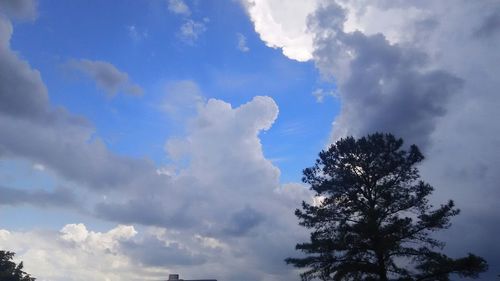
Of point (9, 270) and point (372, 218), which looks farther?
point (9, 270)

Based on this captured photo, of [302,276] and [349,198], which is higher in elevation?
[349,198]

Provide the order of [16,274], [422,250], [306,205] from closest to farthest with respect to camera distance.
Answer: [422,250] < [306,205] < [16,274]

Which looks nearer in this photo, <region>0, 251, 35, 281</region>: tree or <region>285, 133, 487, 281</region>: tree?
<region>285, 133, 487, 281</region>: tree

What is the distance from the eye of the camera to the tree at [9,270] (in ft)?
227

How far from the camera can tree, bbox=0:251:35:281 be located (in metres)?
69.1

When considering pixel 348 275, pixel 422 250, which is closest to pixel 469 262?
pixel 422 250

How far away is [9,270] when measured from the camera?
230 feet

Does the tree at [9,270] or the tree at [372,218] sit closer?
the tree at [372,218]

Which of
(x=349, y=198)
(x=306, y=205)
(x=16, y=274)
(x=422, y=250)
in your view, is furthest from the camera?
(x=16, y=274)

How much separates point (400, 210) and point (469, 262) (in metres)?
4.52

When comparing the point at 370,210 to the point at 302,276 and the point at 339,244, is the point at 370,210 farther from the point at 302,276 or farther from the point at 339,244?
the point at 302,276

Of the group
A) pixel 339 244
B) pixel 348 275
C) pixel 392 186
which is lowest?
pixel 348 275

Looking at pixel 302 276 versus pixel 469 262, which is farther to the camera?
pixel 302 276

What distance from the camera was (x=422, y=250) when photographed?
77.8 ft
